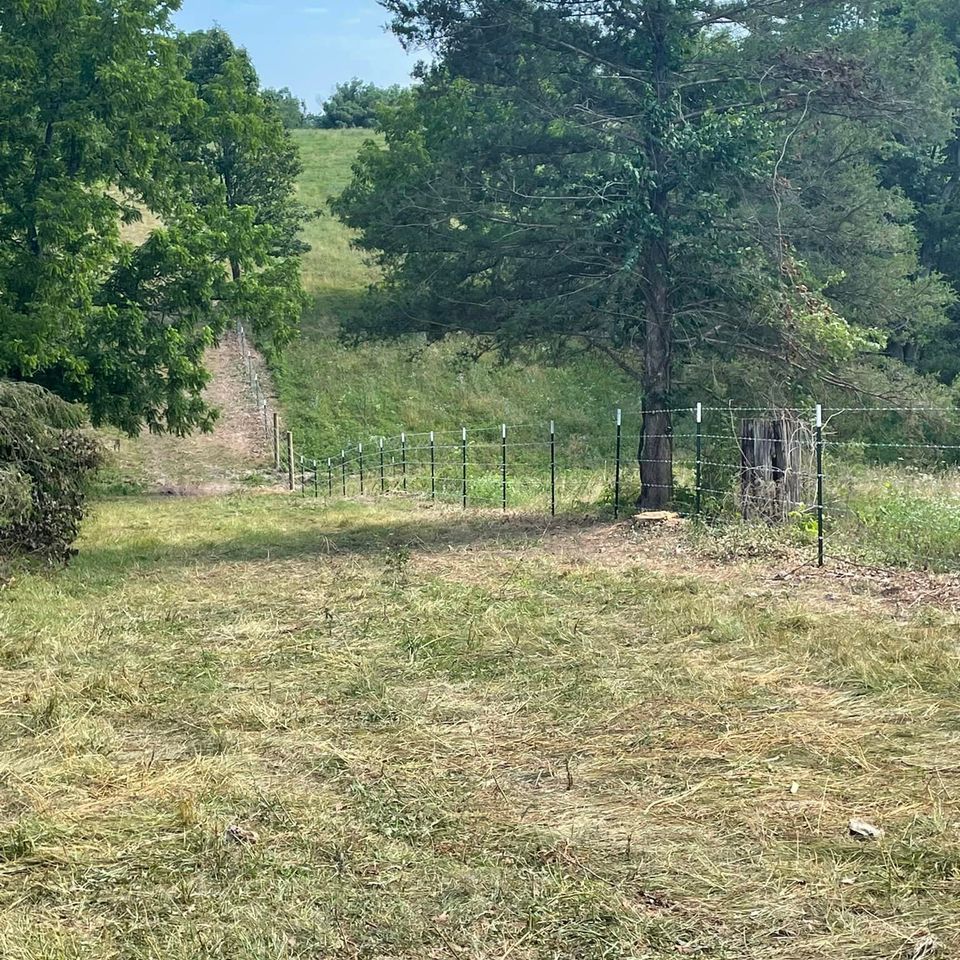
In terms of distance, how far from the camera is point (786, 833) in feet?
12.6

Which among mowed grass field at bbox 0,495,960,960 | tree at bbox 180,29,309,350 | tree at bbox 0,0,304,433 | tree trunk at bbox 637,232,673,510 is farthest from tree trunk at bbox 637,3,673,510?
tree at bbox 180,29,309,350

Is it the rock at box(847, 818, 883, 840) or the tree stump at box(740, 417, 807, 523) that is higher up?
the tree stump at box(740, 417, 807, 523)

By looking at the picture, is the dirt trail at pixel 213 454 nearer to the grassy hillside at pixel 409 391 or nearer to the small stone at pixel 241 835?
the grassy hillside at pixel 409 391

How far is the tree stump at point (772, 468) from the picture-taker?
37.8ft

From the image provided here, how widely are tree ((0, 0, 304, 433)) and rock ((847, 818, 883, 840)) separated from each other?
40.9 feet

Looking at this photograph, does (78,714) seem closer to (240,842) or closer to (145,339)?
(240,842)

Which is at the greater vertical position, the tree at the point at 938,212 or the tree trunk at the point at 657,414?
the tree at the point at 938,212

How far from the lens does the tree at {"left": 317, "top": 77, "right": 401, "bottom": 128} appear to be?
76.3m

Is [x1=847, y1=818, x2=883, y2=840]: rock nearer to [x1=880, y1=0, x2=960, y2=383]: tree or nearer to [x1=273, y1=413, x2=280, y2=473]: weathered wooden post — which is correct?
[x1=273, y1=413, x2=280, y2=473]: weathered wooden post

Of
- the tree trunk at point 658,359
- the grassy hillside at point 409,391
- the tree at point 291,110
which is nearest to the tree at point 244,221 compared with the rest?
the grassy hillside at point 409,391

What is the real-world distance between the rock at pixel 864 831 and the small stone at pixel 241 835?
219cm

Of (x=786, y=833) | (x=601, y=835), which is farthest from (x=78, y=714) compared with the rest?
(x=786, y=833)

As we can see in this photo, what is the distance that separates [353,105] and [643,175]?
70305 mm

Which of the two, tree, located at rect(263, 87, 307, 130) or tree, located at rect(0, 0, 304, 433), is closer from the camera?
tree, located at rect(0, 0, 304, 433)
